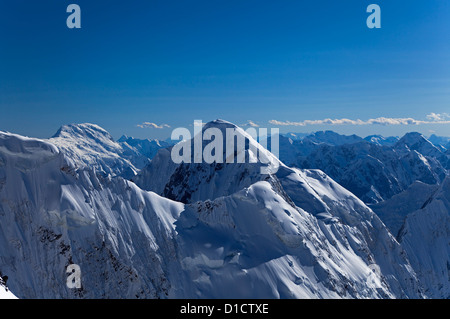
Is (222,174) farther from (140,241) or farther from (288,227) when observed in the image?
(140,241)

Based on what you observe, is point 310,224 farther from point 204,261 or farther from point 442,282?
point 442,282

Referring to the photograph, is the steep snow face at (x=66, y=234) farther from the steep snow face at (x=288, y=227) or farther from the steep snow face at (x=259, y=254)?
the steep snow face at (x=288, y=227)

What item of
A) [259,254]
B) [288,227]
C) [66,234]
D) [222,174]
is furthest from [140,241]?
[222,174]

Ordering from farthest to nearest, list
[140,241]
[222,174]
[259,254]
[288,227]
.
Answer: [222,174]
[288,227]
[259,254]
[140,241]

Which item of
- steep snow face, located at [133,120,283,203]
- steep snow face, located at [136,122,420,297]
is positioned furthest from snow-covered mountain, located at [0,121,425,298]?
steep snow face, located at [133,120,283,203]

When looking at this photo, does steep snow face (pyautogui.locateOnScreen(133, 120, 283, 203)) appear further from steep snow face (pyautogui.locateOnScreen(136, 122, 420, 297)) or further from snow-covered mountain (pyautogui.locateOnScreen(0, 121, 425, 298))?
snow-covered mountain (pyautogui.locateOnScreen(0, 121, 425, 298))

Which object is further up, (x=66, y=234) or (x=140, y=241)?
(x=66, y=234)

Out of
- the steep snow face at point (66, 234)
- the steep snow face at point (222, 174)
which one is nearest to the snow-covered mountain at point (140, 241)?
the steep snow face at point (66, 234)
